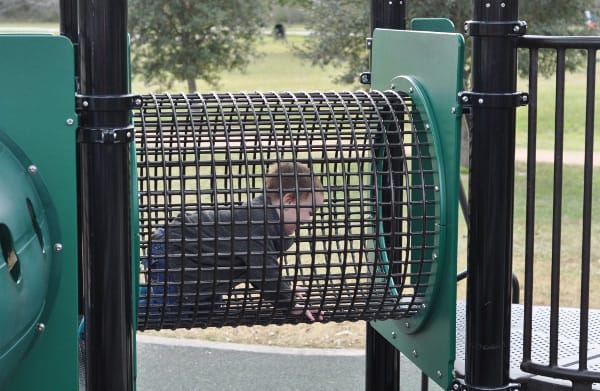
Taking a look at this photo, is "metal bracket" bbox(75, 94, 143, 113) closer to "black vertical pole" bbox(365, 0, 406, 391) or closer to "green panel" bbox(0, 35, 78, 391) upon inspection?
"green panel" bbox(0, 35, 78, 391)

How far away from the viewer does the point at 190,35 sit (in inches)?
551

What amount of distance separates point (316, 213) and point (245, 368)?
110 inches

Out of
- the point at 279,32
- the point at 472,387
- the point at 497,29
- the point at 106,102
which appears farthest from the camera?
the point at 279,32

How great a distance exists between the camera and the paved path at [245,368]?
5.04 metres

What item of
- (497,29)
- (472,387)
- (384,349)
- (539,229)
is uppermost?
(497,29)

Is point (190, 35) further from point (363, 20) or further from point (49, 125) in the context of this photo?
point (49, 125)

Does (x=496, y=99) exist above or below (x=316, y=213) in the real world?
above

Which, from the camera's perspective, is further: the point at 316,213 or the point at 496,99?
the point at 316,213

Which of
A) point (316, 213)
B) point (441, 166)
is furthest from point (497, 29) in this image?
point (316, 213)

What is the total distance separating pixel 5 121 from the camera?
218 centimetres

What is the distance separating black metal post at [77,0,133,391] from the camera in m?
2.13

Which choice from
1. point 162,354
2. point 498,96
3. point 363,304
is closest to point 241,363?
point 162,354

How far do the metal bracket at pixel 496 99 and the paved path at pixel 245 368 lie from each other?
8.80ft

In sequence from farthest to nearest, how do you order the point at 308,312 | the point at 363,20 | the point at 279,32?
1. the point at 279,32
2. the point at 363,20
3. the point at 308,312
